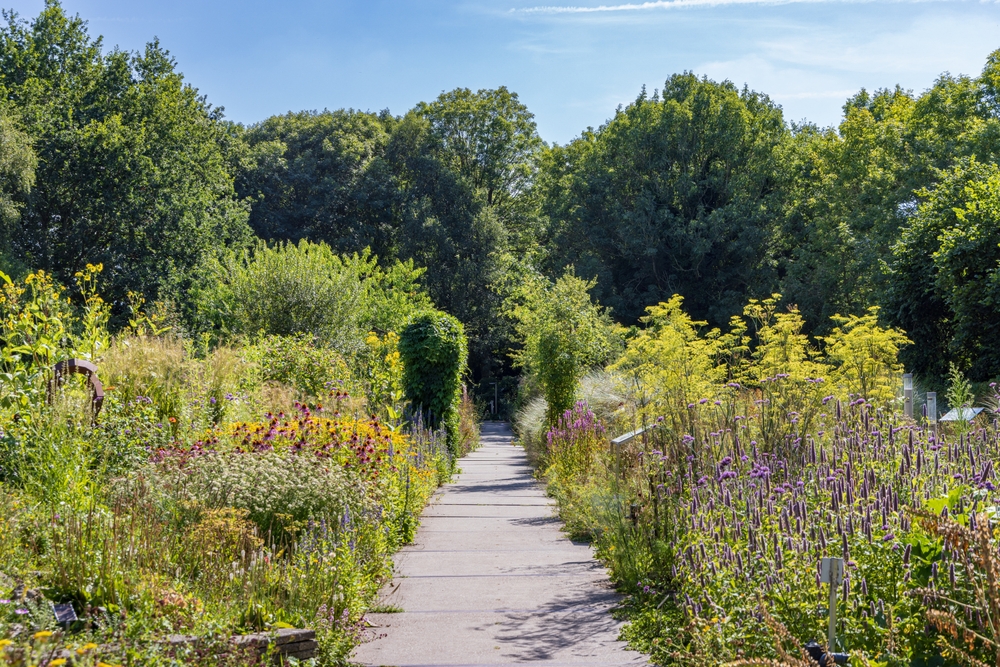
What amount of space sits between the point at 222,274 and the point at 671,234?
16441 mm

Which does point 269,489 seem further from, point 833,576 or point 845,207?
point 845,207

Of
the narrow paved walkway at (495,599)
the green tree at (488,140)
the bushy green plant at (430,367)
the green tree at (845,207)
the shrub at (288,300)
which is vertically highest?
the green tree at (488,140)

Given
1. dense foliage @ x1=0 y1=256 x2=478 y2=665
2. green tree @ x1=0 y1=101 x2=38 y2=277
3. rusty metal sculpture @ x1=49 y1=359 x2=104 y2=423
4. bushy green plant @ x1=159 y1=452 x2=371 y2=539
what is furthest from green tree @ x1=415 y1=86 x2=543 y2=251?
bushy green plant @ x1=159 y1=452 x2=371 y2=539

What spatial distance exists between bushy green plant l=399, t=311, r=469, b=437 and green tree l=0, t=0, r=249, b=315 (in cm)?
1476

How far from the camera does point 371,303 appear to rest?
2519cm

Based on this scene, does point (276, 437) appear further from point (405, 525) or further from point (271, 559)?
point (271, 559)

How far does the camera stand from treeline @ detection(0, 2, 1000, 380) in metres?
23.4

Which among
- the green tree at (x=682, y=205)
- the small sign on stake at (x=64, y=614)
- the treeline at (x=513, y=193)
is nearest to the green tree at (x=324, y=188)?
the treeline at (x=513, y=193)

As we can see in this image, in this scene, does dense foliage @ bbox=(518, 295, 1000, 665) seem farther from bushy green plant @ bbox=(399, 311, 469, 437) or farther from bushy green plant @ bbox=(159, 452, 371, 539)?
bushy green plant @ bbox=(399, 311, 469, 437)

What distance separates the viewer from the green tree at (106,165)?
2555 centimetres

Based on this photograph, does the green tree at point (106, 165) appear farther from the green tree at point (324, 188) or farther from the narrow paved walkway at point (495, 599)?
the narrow paved walkway at point (495, 599)

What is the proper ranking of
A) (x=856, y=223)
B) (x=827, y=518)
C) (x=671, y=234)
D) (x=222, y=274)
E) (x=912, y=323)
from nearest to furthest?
(x=827, y=518)
(x=912, y=323)
(x=222, y=274)
(x=856, y=223)
(x=671, y=234)

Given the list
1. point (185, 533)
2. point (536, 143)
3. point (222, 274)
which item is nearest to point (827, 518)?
point (185, 533)

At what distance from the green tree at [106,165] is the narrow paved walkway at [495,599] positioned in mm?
20027
